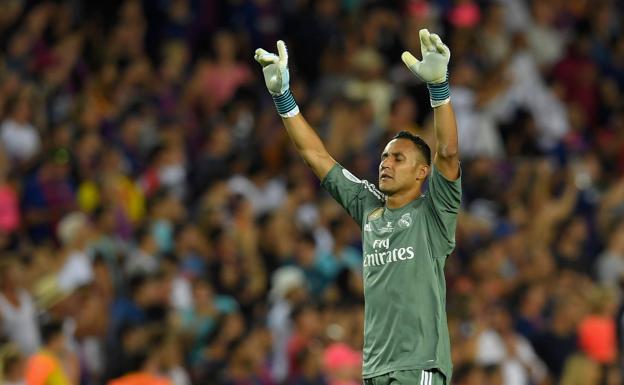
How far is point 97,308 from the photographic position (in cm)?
1062

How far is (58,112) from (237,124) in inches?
77.0

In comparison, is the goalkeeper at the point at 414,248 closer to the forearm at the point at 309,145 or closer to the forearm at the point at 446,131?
the forearm at the point at 446,131

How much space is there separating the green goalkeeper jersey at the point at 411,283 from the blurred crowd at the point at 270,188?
3314 mm

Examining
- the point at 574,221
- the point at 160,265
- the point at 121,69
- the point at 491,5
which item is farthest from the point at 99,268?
the point at 491,5

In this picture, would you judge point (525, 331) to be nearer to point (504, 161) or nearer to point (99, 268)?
point (504, 161)

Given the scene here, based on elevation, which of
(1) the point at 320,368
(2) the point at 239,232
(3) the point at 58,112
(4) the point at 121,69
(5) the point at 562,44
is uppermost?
(5) the point at 562,44

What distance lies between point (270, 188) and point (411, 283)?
270 inches

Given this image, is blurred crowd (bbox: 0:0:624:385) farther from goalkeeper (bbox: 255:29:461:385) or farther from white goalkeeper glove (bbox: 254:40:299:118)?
goalkeeper (bbox: 255:29:461:385)

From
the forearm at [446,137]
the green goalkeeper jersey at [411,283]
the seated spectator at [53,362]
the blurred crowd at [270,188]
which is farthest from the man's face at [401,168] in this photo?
the seated spectator at [53,362]

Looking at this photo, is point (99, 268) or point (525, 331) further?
point (525, 331)

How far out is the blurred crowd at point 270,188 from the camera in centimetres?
1095

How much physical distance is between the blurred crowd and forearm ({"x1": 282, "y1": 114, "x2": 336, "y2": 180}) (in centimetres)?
300

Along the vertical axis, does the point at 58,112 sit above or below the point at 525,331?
above

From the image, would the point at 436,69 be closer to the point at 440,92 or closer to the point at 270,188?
the point at 440,92
